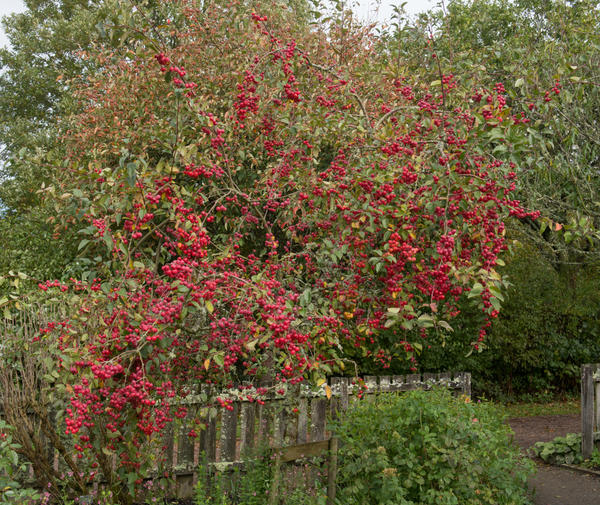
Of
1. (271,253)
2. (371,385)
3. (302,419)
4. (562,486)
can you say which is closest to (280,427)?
(302,419)

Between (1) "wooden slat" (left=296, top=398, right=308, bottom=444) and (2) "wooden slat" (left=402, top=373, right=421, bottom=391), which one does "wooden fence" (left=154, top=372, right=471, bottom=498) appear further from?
(2) "wooden slat" (left=402, top=373, right=421, bottom=391)

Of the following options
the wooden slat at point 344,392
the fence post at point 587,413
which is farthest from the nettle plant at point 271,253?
the fence post at point 587,413

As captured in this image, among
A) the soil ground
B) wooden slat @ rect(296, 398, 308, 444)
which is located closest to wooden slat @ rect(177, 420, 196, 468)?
wooden slat @ rect(296, 398, 308, 444)

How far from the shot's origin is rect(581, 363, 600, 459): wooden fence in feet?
25.7

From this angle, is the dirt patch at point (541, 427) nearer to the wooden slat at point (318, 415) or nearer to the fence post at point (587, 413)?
the fence post at point (587, 413)

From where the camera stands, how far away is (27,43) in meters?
22.2


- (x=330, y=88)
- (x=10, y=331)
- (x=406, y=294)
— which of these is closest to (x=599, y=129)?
(x=330, y=88)

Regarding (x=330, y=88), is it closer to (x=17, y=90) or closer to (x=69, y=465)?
(x=69, y=465)

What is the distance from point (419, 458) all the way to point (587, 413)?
3.91 m

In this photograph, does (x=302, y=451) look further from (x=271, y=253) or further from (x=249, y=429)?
(x=249, y=429)

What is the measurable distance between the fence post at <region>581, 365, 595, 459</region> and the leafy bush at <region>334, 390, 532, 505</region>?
287cm

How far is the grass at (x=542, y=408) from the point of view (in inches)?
499

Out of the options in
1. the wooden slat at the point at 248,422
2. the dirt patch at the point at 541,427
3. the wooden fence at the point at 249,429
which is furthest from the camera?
the dirt patch at the point at 541,427

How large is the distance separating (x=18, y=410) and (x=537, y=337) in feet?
36.7
